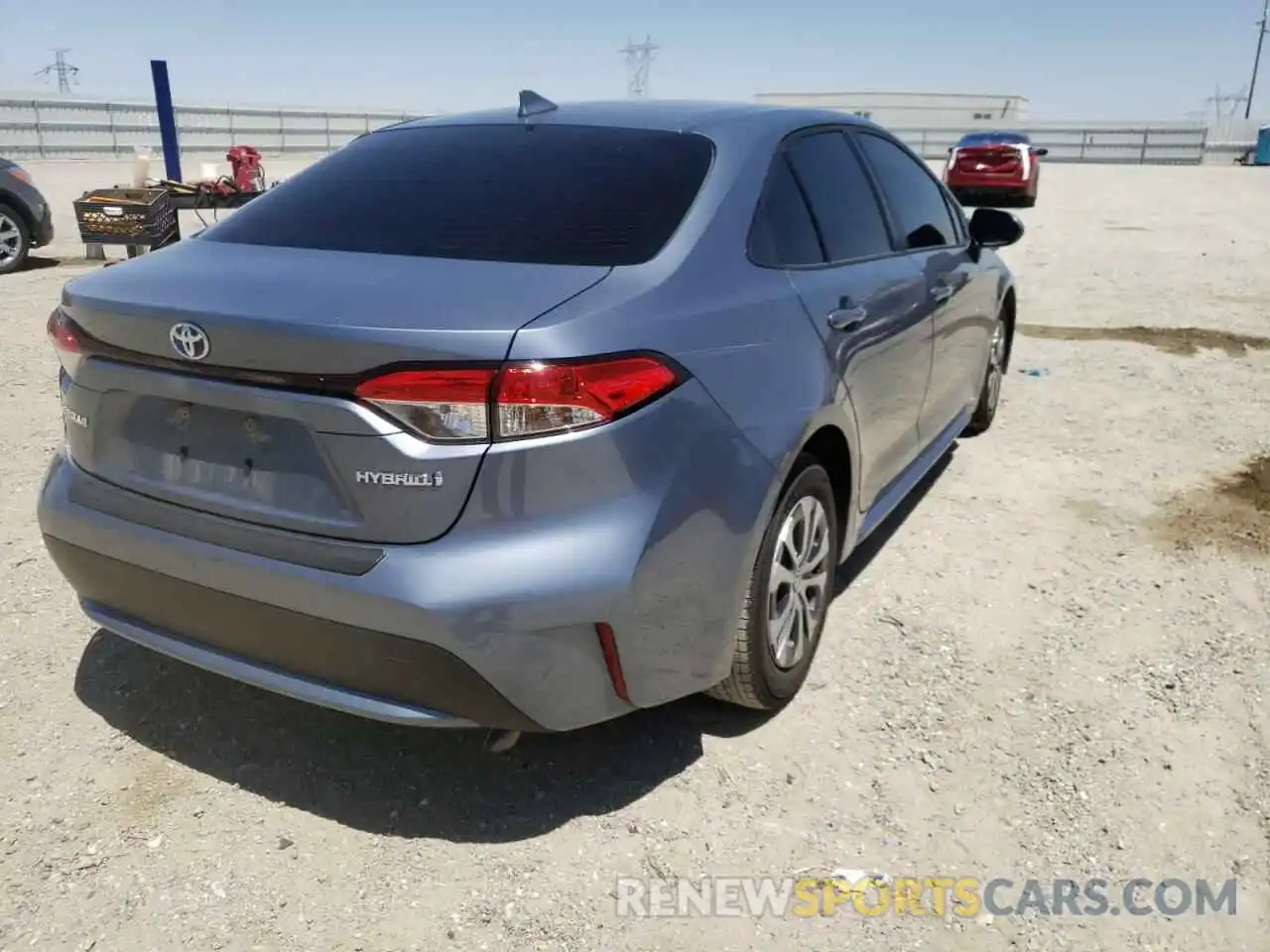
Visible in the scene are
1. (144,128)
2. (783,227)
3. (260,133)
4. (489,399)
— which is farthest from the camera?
(260,133)

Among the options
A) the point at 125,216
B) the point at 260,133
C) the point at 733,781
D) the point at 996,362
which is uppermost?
the point at 125,216

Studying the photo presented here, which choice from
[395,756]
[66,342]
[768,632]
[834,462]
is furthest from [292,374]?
[834,462]

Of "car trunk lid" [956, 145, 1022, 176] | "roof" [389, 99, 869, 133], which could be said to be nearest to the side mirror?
"roof" [389, 99, 869, 133]

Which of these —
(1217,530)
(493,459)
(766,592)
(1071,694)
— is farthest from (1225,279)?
(493,459)

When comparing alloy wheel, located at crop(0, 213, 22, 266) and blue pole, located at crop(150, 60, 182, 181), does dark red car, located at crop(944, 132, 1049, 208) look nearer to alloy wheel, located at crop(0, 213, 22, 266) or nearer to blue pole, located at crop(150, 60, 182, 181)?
blue pole, located at crop(150, 60, 182, 181)

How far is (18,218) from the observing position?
35.6 feet

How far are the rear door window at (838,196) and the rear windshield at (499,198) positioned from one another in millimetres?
463

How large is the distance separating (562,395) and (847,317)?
1306 millimetres

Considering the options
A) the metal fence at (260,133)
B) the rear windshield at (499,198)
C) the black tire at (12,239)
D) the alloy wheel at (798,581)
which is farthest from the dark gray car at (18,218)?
the metal fence at (260,133)

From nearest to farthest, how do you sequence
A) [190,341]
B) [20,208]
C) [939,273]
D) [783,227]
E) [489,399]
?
1. [489,399]
2. [190,341]
3. [783,227]
4. [939,273]
5. [20,208]

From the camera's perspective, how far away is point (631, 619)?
7.57ft

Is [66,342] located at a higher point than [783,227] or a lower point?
lower

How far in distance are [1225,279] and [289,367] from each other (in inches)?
458

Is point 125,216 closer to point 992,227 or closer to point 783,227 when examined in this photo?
point 992,227
